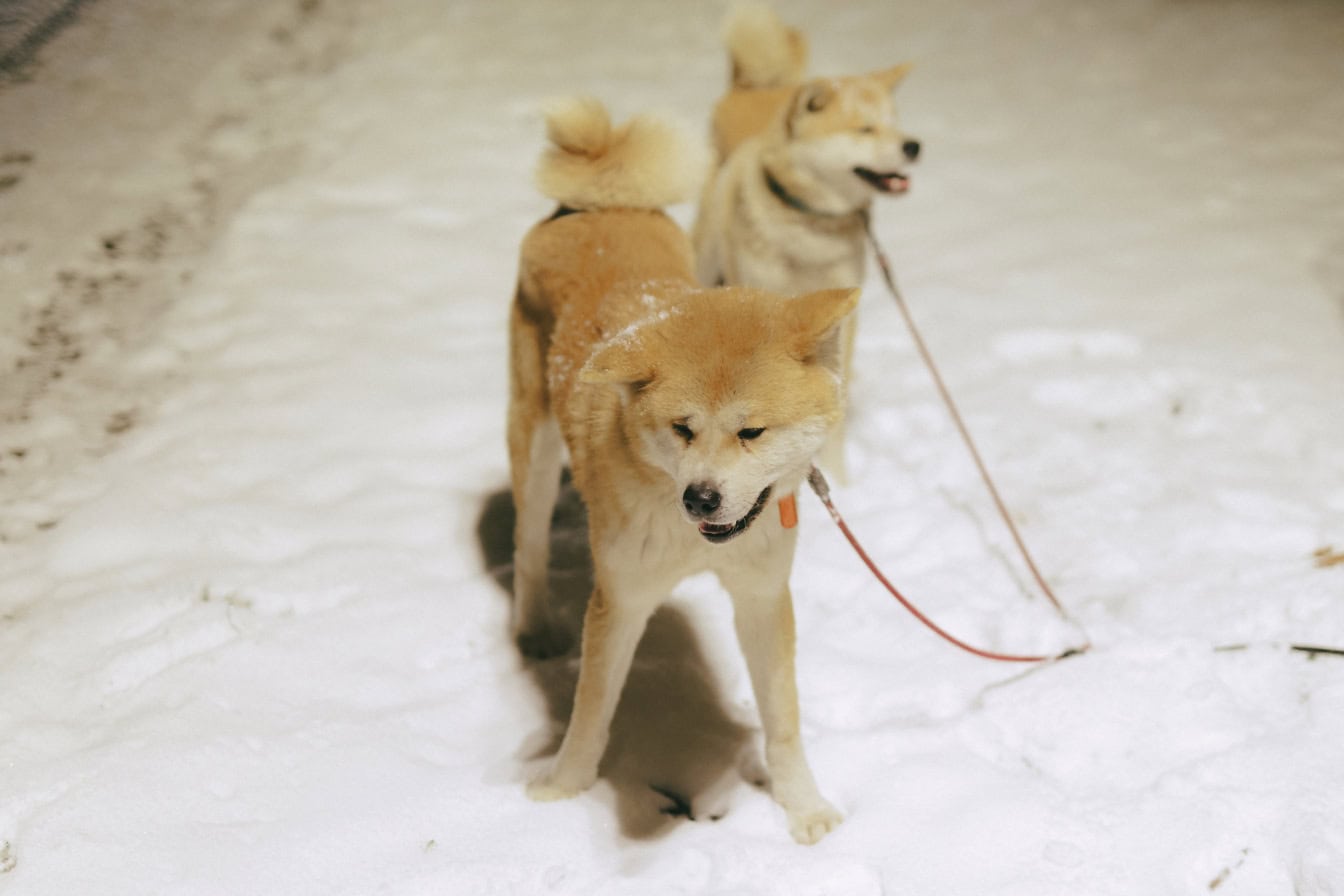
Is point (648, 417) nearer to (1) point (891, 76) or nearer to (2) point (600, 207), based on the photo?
(2) point (600, 207)

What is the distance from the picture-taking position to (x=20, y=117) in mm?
2320

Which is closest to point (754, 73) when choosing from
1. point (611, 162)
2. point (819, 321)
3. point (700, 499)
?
point (611, 162)

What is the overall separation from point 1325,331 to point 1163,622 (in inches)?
79.8

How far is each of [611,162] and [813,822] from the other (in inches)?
65.8

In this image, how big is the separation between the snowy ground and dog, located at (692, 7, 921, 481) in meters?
0.60

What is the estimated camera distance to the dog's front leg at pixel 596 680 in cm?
199

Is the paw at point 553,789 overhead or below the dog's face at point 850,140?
below

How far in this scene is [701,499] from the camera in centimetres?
159

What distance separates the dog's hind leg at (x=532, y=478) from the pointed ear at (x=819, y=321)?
84 centimetres

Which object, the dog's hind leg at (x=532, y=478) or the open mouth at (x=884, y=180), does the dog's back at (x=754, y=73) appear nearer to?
the open mouth at (x=884, y=180)

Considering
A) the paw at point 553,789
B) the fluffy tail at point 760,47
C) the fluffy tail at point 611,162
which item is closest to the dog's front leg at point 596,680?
the paw at point 553,789

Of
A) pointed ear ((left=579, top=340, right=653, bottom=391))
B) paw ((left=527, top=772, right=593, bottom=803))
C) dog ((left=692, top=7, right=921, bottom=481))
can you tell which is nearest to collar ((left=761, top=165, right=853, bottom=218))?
dog ((left=692, top=7, right=921, bottom=481))

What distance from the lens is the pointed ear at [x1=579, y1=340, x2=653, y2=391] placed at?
168cm

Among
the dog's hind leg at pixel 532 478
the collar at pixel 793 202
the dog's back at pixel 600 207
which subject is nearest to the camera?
the dog's back at pixel 600 207
